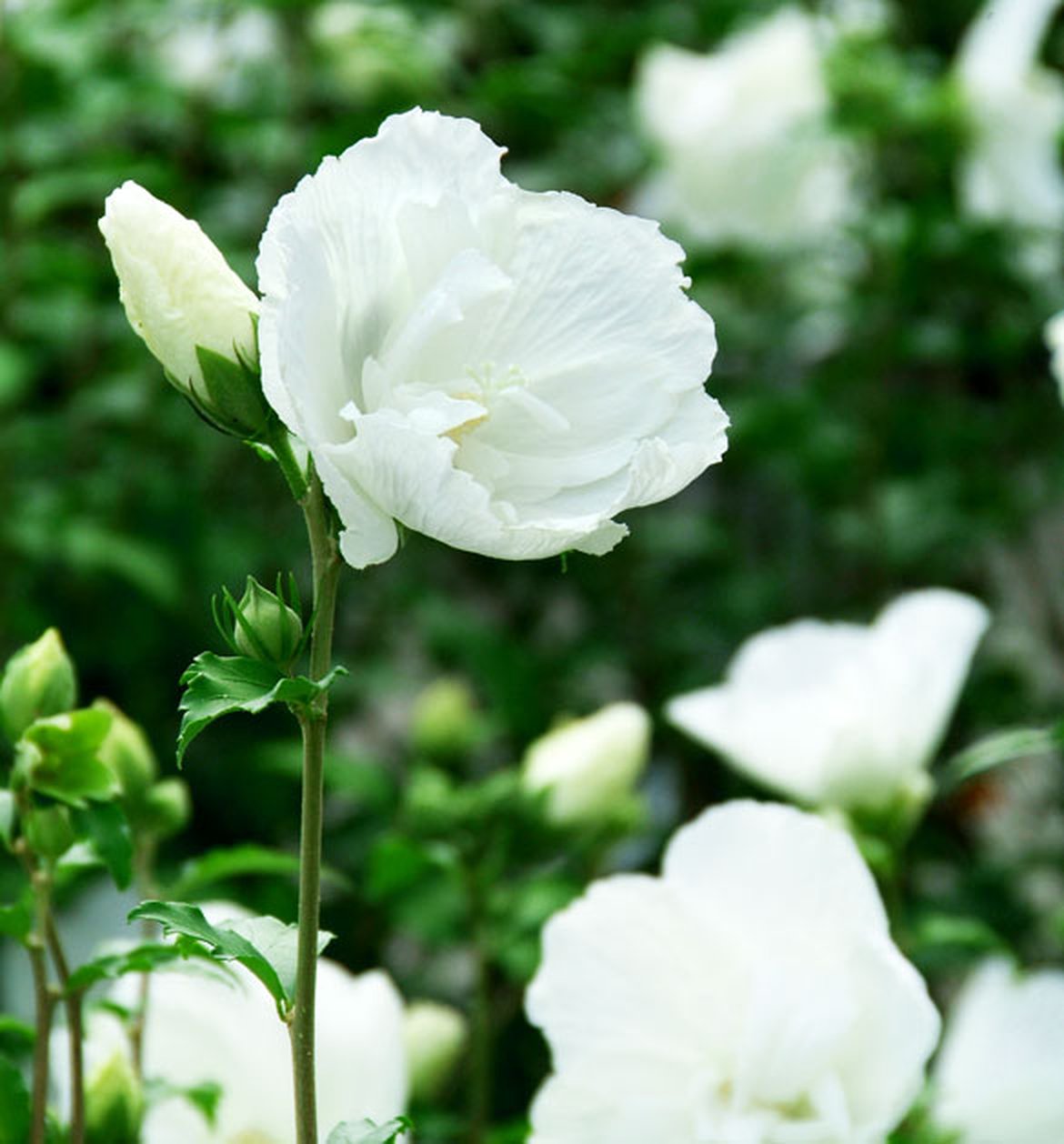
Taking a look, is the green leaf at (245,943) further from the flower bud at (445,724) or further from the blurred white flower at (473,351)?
the flower bud at (445,724)

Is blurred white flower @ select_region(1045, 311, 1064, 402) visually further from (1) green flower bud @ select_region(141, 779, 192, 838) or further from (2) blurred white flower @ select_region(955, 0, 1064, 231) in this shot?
(2) blurred white flower @ select_region(955, 0, 1064, 231)

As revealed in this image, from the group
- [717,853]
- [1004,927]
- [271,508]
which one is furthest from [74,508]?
[717,853]

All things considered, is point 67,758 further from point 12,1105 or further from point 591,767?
point 591,767

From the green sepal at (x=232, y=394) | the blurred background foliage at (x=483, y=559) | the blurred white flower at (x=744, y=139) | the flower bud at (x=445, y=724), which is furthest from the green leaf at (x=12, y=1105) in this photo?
the blurred white flower at (x=744, y=139)

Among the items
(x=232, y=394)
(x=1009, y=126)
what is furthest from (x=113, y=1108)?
(x=1009, y=126)

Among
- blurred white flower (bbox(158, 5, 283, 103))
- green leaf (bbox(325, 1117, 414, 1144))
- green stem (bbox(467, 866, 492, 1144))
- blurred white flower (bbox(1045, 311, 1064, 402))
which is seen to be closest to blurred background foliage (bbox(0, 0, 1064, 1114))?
blurred white flower (bbox(158, 5, 283, 103))

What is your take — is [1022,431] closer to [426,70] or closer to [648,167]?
[648,167]
